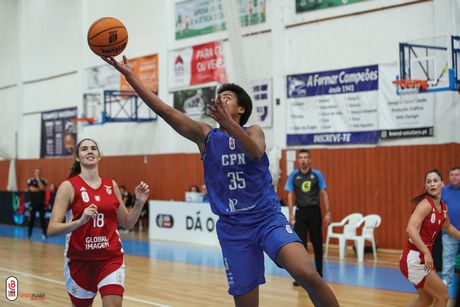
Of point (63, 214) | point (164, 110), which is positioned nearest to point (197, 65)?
point (63, 214)

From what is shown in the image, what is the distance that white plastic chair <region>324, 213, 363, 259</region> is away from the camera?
13.6 meters

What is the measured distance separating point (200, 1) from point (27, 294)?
1263cm

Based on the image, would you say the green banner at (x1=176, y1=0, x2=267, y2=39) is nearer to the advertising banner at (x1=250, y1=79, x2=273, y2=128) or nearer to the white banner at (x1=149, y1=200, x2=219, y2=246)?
the advertising banner at (x1=250, y1=79, x2=273, y2=128)

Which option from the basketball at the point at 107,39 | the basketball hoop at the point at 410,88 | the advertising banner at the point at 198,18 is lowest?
the basketball at the point at 107,39

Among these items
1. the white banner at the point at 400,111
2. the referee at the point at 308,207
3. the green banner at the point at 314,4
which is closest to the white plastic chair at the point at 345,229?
the white banner at the point at 400,111

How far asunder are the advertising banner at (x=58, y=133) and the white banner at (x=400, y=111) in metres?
13.7

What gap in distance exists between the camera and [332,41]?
15867mm

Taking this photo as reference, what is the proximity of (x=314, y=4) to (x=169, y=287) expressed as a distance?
922cm

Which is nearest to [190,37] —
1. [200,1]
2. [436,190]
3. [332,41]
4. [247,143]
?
[200,1]

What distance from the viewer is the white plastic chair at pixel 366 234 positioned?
13192 mm

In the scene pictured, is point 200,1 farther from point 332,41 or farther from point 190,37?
point 332,41

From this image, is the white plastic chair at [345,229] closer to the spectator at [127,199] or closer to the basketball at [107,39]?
the spectator at [127,199]

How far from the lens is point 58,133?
2545 cm

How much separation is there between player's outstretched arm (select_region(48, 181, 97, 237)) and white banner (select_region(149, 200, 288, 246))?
32.4ft
